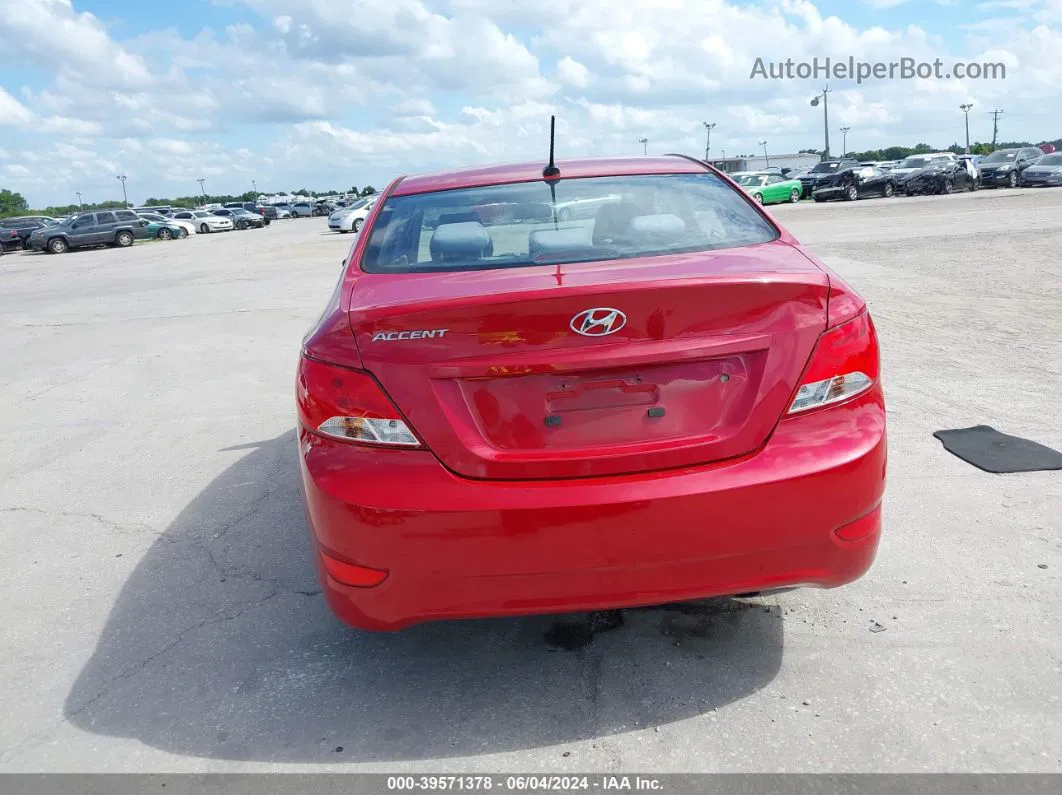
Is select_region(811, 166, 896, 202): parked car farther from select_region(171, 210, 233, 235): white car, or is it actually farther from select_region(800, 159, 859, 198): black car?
select_region(171, 210, 233, 235): white car

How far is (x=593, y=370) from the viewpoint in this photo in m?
2.63

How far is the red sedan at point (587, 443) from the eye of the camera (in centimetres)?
263

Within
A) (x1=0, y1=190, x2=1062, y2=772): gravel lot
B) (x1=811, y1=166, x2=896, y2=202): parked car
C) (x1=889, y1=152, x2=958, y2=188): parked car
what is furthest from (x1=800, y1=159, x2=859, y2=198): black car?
(x1=0, y1=190, x2=1062, y2=772): gravel lot

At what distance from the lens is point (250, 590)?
3.95 metres

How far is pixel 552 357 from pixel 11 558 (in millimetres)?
3329

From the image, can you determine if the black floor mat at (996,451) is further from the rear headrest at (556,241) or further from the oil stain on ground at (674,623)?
the rear headrest at (556,241)

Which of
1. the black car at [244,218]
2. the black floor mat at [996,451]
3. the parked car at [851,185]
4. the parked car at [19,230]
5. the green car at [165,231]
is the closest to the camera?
the black floor mat at [996,451]

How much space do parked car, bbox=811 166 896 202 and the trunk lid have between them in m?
41.9

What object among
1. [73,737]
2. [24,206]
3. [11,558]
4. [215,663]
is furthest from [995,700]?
[24,206]

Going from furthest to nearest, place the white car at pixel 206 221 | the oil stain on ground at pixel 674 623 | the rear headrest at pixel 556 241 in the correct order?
→ the white car at pixel 206 221 → the oil stain on ground at pixel 674 623 → the rear headrest at pixel 556 241

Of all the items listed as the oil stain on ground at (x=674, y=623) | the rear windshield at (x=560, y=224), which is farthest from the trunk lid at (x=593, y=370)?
the oil stain on ground at (x=674, y=623)

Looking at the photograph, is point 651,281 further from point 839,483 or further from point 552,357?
point 839,483

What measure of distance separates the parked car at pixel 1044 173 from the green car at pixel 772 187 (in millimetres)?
10349

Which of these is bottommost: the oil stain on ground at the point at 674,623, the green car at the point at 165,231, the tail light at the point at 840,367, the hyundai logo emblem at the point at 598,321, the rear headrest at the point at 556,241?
the oil stain on ground at the point at 674,623
